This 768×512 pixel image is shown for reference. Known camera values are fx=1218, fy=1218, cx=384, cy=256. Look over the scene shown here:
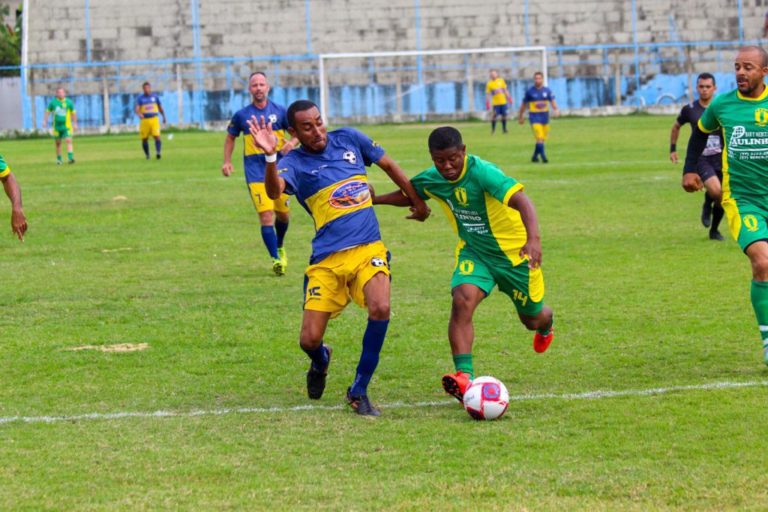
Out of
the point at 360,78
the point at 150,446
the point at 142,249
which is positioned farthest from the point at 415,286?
the point at 360,78

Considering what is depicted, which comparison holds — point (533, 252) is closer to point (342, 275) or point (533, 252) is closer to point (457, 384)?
point (457, 384)

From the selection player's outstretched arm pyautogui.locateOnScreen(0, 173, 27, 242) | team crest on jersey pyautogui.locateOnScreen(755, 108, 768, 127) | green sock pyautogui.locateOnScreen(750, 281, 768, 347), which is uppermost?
team crest on jersey pyautogui.locateOnScreen(755, 108, 768, 127)

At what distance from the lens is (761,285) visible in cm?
818

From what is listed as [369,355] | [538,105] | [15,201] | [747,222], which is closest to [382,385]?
[369,355]

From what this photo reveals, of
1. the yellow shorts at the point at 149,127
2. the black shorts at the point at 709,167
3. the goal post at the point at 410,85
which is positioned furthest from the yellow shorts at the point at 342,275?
the goal post at the point at 410,85

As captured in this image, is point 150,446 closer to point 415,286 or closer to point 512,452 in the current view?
point 512,452

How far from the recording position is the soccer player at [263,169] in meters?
13.5

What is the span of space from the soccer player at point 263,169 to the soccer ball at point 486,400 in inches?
256

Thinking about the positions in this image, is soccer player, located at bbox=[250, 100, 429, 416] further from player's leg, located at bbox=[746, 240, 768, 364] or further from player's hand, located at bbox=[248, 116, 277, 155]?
player's leg, located at bbox=[746, 240, 768, 364]

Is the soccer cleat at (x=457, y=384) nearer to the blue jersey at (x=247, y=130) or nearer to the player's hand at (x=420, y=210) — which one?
the player's hand at (x=420, y=210)

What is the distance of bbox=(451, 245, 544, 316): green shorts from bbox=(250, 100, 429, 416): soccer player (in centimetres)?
46

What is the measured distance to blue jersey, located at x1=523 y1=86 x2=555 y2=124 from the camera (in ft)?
91.7

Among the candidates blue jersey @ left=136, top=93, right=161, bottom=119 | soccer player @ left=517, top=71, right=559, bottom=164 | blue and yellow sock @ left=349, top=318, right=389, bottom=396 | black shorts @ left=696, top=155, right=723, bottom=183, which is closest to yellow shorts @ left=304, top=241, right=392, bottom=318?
blue and yellow sock @ left=349, top=318, right=389, bottom=396

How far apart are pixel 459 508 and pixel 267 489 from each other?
3.11 ft
